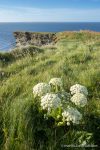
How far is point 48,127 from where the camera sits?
4113mm

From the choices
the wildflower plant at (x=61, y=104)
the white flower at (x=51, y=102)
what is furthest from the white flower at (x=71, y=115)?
the white flower at (x=51, y=102)

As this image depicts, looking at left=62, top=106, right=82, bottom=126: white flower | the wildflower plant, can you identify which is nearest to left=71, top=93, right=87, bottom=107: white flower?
the wildflower plant

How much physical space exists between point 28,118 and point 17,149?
580mm

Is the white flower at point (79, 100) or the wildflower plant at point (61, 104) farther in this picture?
the white flower at point (79, 100)

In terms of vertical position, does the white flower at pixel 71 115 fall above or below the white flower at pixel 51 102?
below

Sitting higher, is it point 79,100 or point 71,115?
point 79,100

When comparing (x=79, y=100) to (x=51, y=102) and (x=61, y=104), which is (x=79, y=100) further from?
(x=51, y=102)

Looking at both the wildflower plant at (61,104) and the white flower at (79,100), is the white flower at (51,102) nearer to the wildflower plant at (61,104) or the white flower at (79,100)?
the wildflower plant at (61,104)

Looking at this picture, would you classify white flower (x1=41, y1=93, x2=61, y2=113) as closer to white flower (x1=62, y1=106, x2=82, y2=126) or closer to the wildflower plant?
the wildflower plant

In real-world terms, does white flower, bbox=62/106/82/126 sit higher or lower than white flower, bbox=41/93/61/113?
lower

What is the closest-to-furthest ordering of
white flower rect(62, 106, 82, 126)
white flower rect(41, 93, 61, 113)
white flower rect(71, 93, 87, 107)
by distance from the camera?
white flower rect(62, 106, 82, 126) → white flower rect(41, 93, 61, 113) → white flower rect(71, 93, 87, 107)

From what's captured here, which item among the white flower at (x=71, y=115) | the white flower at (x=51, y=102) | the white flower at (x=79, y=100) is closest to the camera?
the white flower at (x=71, y=115)

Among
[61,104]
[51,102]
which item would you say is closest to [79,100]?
[61,104]

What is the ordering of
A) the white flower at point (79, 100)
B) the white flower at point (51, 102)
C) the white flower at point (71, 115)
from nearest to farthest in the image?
the white flower at point (71, 115) → the white flower at point (51, 102) → the white flower at point (79, 100)
